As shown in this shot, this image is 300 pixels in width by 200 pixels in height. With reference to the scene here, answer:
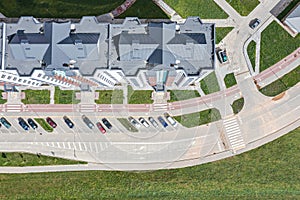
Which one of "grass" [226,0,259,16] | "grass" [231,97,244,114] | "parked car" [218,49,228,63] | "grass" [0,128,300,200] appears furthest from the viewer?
"grass" [226,0,259,16]

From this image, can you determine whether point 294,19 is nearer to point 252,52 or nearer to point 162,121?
point 252,52

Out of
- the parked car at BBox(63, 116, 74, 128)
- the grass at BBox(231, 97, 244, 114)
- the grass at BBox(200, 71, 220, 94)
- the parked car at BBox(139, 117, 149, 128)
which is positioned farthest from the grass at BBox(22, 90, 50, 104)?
the grass at BBox(231, 97, 244, 114)

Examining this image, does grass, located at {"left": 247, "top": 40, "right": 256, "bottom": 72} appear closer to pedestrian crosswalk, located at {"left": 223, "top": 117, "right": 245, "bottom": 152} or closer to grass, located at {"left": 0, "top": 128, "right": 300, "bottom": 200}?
pedestrian crosswalk, located at {"left": 223, "top": 117, "right": 245, "bottom": 152}

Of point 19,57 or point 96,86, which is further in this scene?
point 96,86

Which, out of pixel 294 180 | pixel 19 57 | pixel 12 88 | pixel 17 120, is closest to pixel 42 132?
pixel 17 120

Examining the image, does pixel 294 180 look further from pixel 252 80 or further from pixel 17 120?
pixel 17 120

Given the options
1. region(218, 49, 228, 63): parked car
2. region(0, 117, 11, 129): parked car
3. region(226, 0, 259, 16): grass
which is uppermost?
region(226, 0, 259, 16): grass

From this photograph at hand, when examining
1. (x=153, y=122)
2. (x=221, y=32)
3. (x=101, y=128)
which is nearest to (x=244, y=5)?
(x=221, y=32)
